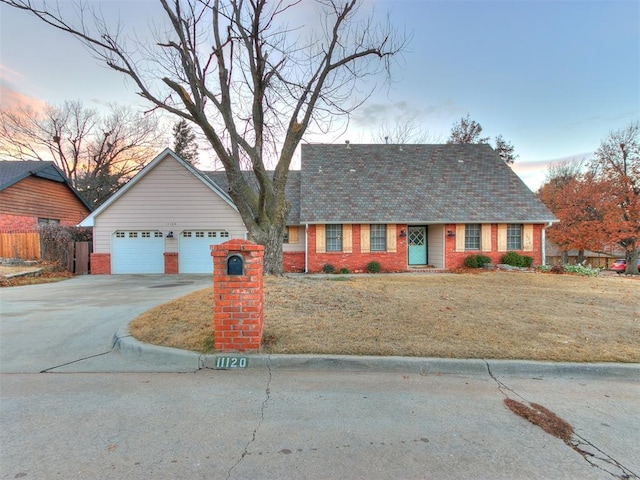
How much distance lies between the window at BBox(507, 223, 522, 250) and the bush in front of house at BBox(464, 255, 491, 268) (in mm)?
1675

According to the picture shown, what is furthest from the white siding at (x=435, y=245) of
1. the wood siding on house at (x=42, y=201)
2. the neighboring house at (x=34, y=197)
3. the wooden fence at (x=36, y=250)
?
the wood siding on house at (x=42, y=201)

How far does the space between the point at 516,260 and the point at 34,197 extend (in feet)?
90.9

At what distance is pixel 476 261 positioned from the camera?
54.2 ft

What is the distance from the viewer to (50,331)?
5895 mm

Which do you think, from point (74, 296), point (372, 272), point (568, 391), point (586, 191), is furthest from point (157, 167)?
point (586, 191)

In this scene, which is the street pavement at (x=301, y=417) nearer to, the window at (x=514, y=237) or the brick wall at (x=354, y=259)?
the brick wall at (x=354, y=259)

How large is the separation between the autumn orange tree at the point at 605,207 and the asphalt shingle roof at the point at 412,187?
11.8 m

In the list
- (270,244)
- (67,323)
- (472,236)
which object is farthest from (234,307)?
(472,236)

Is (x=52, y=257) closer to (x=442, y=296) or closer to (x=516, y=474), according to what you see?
(x=442, y=296)

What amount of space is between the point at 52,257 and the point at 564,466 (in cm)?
1997

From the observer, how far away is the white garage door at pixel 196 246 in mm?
16312

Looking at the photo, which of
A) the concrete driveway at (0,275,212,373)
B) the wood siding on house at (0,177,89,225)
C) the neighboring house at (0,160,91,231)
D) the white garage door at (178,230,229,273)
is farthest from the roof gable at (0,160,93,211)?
the concrete driveway at (0,275,212,373)

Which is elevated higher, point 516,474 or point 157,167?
point 157,167

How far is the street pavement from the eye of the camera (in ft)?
7.97
